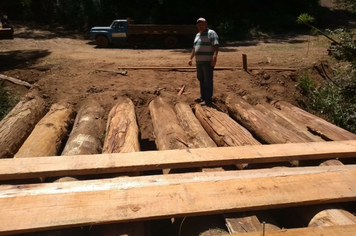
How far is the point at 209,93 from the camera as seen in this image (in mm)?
7102

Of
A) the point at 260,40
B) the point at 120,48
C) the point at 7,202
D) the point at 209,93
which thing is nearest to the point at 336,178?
the point at 7,202

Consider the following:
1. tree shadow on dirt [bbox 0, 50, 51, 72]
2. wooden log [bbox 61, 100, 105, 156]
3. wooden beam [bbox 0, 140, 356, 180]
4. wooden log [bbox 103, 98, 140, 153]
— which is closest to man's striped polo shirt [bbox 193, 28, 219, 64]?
wooden log [bbox 103, 98, 140, 153]

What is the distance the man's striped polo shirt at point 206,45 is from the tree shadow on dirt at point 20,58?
6.68 meters

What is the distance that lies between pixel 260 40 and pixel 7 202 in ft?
62.1

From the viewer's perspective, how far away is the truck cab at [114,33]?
16547mm

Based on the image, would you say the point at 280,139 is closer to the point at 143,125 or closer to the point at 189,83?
the point at 143,125

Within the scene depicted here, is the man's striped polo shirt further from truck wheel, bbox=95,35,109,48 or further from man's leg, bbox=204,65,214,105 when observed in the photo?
truck wheel, bbox=95,35,109,48

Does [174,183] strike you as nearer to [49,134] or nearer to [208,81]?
[49,134]

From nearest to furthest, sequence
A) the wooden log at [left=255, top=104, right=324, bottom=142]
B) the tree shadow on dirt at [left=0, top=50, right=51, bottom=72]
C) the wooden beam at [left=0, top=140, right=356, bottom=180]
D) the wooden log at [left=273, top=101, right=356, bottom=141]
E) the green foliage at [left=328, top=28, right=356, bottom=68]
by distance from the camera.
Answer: the wooden beam at [left=0, top=140, right=356, bottom=180] → the wooden log at [left=273, top=101, right=356, bottom=141] → the wooden log at [left=255, top=104, right=324, bottom=142] → the green foliage at [left=328, top=28, right=356, bottom=68] → the tree shadow on dirt at [left=0, top=50, right=51, bottom=72]

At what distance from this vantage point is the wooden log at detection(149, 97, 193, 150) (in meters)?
4.77

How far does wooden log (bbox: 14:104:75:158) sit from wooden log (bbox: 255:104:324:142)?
3817 mm

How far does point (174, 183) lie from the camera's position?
129 inches

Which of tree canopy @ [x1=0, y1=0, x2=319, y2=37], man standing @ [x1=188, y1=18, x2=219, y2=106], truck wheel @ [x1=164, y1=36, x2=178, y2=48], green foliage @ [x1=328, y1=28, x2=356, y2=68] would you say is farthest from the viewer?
tree canopy @ [x1=0, y1=0, x2=319, y2=37]

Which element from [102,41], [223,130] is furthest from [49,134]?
[102,41]
